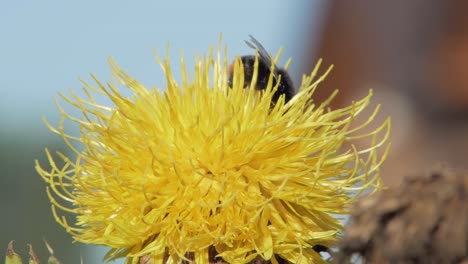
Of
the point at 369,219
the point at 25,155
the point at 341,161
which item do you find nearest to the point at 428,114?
the point at 341,161

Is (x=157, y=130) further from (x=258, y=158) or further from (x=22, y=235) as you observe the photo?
(x=22, y=235)

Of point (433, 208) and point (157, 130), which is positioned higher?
point (433, 208)

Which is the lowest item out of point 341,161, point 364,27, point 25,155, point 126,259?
point 25,155

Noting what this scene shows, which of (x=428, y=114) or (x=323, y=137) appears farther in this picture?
(x=428, y=114)

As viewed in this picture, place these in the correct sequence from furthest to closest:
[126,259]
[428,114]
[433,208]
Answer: [428,114], [126,259], [433,208]

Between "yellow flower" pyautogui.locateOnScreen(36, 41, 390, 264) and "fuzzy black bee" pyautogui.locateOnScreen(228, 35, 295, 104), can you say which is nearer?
"yellow flower" pyautogui.locateOnScreen(36, 41, 390, 264)

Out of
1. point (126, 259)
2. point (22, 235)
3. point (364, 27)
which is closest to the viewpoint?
point (126, 259)

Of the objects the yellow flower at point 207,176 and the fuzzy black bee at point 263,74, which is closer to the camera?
the yellow flower at point 207,176

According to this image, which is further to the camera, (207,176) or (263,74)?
(263,74)
